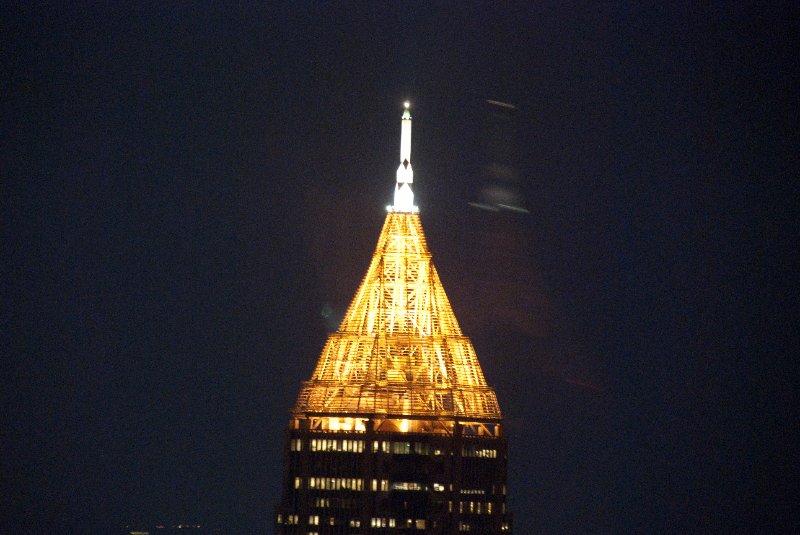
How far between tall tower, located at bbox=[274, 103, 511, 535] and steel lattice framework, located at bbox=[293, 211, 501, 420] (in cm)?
6

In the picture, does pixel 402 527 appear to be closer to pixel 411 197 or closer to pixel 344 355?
pixel 344 355

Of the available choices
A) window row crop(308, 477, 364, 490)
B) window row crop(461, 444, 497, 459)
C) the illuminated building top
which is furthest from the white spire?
window row crop(308, 477, 364, 490)

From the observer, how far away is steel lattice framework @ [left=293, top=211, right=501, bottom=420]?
136m

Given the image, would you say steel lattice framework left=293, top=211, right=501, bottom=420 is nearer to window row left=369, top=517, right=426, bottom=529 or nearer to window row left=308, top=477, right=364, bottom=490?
window row left=308, top=477, right=364, bottom=490

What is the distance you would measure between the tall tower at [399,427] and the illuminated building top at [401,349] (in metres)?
0.06

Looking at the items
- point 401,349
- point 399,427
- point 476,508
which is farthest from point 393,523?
point 401,349

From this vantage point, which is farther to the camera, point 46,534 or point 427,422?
point 46,534

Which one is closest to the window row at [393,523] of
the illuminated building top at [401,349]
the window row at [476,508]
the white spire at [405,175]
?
the window row at [476,508]

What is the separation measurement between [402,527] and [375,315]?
13.8 meters

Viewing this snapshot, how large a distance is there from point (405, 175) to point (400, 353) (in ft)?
37.3

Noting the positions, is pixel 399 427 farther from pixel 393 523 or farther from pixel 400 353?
pixel 393 523

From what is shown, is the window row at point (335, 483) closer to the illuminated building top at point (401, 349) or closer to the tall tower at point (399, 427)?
the tall tower at point (399, 427)

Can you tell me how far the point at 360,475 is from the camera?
13438 centimetres

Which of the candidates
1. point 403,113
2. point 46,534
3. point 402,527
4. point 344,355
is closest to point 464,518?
point 402,527
